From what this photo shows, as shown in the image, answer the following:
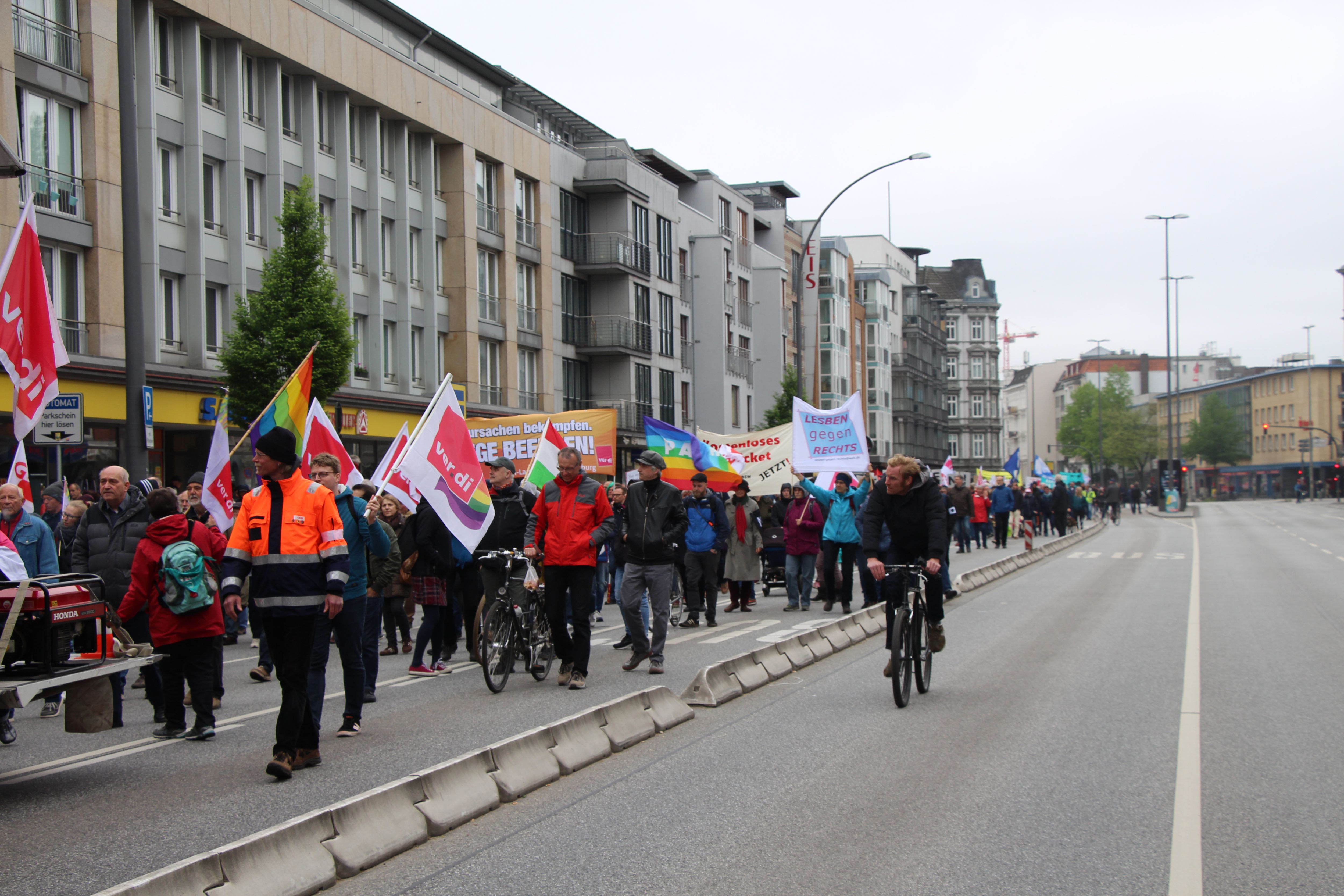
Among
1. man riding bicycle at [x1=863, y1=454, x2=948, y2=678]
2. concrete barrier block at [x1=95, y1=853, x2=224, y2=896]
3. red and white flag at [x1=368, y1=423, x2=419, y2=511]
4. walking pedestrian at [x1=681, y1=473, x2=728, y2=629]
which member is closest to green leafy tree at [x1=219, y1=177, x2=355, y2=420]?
walking pedestrian at [x1=681, y1=473, x2=728, y2=629]

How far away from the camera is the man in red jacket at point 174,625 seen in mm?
8289

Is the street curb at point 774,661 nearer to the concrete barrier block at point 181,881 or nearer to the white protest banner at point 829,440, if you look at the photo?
the concrete barrier block at point 181,881

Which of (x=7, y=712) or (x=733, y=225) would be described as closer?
(x=7, y=712)

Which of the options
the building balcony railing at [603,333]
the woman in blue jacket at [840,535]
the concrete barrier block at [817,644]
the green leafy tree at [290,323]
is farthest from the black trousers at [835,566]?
the building balcony railing at [603,333]

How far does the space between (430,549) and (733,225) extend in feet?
184

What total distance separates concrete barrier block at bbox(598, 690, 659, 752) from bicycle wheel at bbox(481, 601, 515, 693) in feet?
6.62

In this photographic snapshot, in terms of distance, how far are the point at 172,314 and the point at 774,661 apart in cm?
2057

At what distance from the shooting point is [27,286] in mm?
10820

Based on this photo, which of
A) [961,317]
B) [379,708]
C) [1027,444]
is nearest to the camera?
[379,708]

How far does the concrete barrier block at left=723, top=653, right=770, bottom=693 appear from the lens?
10320 millimetres

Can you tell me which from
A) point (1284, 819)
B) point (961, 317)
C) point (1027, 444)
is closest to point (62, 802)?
point (1284, 819)

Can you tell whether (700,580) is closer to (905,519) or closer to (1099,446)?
(905,519)

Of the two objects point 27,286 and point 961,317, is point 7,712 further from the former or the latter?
point 961,317

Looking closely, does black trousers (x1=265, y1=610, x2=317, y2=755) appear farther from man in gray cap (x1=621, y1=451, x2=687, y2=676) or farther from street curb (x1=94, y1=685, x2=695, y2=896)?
man in gray cap (x1=621, y1=451, x2=687, y2=676)
